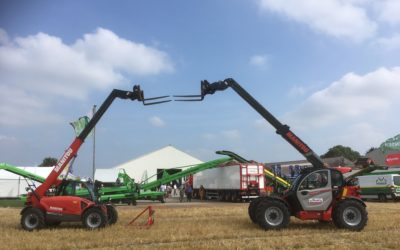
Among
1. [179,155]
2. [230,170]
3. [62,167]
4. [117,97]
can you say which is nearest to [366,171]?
[117,97]

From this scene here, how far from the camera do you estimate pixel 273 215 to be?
16.2 meters

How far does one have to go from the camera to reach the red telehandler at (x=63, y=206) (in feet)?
55.0

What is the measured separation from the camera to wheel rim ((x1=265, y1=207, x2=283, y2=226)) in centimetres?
1611

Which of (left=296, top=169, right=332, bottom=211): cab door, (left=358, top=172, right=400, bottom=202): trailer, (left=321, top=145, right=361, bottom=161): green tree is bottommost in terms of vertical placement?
(left=296, top=169, right=332, bottom=211): cab door

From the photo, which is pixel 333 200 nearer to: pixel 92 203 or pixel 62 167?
pixel 92 203

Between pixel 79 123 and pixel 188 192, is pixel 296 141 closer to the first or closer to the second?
pixel 79 123

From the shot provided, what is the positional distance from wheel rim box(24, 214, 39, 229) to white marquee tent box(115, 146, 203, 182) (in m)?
52.5

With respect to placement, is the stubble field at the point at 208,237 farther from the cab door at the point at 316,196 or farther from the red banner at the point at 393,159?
the red banner at the point at 393,159

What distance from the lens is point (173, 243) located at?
13000 mm

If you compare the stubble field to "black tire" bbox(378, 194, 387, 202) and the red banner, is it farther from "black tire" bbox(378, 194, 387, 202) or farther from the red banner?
the red banner

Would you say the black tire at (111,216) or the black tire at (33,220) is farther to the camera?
the black tire at (111,216)

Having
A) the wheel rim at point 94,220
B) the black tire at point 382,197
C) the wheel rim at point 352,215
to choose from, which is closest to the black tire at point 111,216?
the wheel rim at point 94,220

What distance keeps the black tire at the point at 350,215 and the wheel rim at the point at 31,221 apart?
1036 cm

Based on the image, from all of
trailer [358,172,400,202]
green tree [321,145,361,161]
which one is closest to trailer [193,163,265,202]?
trailer [358,172,400,202]
